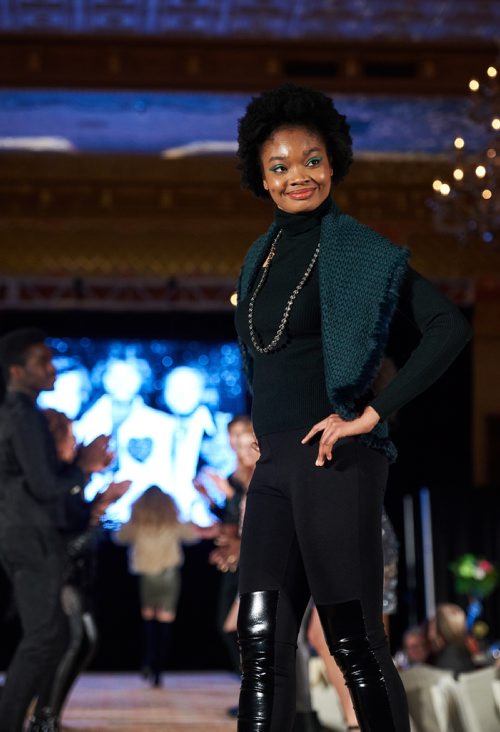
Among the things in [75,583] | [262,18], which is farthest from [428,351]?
[262,18]

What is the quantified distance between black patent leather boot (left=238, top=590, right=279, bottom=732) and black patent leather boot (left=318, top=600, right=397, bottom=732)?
4.6 inches

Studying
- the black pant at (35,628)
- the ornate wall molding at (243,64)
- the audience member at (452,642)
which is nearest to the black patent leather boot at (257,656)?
the black pant at (35,628)

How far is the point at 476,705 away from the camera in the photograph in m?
3.48

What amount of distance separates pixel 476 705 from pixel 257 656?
1.43 metres

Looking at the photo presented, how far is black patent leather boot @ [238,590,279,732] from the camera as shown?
89.4 inches

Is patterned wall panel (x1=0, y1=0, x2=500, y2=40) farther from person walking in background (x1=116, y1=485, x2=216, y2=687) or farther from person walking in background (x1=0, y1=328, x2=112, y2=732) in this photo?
person walking in background (x1=116, y1=485, x2=216, y2=687)

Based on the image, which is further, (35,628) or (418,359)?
(35,628)

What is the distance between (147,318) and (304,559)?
9639mm

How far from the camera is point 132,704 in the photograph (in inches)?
297

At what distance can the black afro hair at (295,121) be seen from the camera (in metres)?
2.50

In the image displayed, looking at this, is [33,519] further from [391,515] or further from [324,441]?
[391,515]

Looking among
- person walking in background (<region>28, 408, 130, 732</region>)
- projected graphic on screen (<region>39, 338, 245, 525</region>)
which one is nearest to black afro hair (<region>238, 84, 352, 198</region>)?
person walking in background (<region>28, 408, 130, 732</region>)

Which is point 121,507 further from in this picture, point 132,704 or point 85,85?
point 85,85

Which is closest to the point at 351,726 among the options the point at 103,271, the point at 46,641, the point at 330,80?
the point at 46,641
